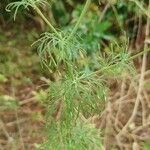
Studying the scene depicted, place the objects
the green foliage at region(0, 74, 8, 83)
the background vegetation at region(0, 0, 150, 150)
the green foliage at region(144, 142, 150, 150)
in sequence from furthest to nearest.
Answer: the green foliage at region(0, 74, 8, 83) → the background vegetation at region(0, 0, 150, 150) → the green foliage at region(144, 142, 150, 150)

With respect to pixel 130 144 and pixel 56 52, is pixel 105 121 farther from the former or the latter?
pixel 56 52

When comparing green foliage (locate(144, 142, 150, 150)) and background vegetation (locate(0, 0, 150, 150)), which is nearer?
green foliage (locate(144, 142, 150, 150))

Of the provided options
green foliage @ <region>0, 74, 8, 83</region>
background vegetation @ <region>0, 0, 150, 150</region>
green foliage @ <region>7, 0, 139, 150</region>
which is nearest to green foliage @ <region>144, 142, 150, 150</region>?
background vegetation @ <region>0, 0, 150, 150</region>

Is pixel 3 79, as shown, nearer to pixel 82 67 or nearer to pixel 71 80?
pixel 82 67

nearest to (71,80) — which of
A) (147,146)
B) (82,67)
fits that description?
(82,67)

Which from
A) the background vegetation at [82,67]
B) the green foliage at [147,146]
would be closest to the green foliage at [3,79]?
the background vegetation at [82,67]

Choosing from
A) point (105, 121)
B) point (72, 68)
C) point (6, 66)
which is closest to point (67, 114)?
point (72, 68)

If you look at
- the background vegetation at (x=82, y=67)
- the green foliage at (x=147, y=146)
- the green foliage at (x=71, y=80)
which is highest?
the green foliage at (x=71, y=80)

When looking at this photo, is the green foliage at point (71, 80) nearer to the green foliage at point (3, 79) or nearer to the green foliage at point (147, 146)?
the green foliage at point (147, 146)

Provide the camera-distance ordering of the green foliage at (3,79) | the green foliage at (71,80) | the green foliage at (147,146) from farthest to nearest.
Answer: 1. the green foliage at (3,79)
2. the green foliage at (147,146)
3. the green foliage at (71,80)

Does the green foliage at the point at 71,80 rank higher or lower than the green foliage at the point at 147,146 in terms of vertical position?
higher

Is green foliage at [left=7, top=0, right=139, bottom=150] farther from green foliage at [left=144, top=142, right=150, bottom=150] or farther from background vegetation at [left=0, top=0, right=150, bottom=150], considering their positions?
green foliage at [left=144, top=142, right=150, bottom=150]
